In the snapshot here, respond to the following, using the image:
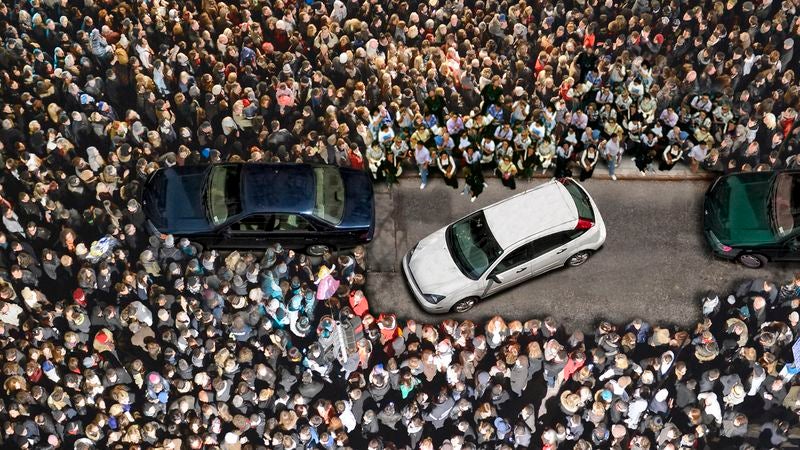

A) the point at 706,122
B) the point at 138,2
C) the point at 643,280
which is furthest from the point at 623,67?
the point at 138,2

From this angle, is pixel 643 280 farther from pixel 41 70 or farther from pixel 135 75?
pixel 41 70

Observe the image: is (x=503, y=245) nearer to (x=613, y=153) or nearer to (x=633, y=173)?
(x=613, y=153)

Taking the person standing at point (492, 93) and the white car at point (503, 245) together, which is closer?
the white car at point (503, 245)

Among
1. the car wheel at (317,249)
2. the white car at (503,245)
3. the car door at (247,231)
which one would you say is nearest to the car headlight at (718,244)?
the white car at (503,245)

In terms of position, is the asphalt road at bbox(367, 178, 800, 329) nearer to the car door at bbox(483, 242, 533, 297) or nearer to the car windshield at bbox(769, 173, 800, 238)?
the car door at bbox(483, 242, 533, 297)

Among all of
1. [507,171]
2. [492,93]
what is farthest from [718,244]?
[492,93]

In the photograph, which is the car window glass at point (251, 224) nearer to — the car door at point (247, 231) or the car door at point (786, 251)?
the car door at point (247, 231)
